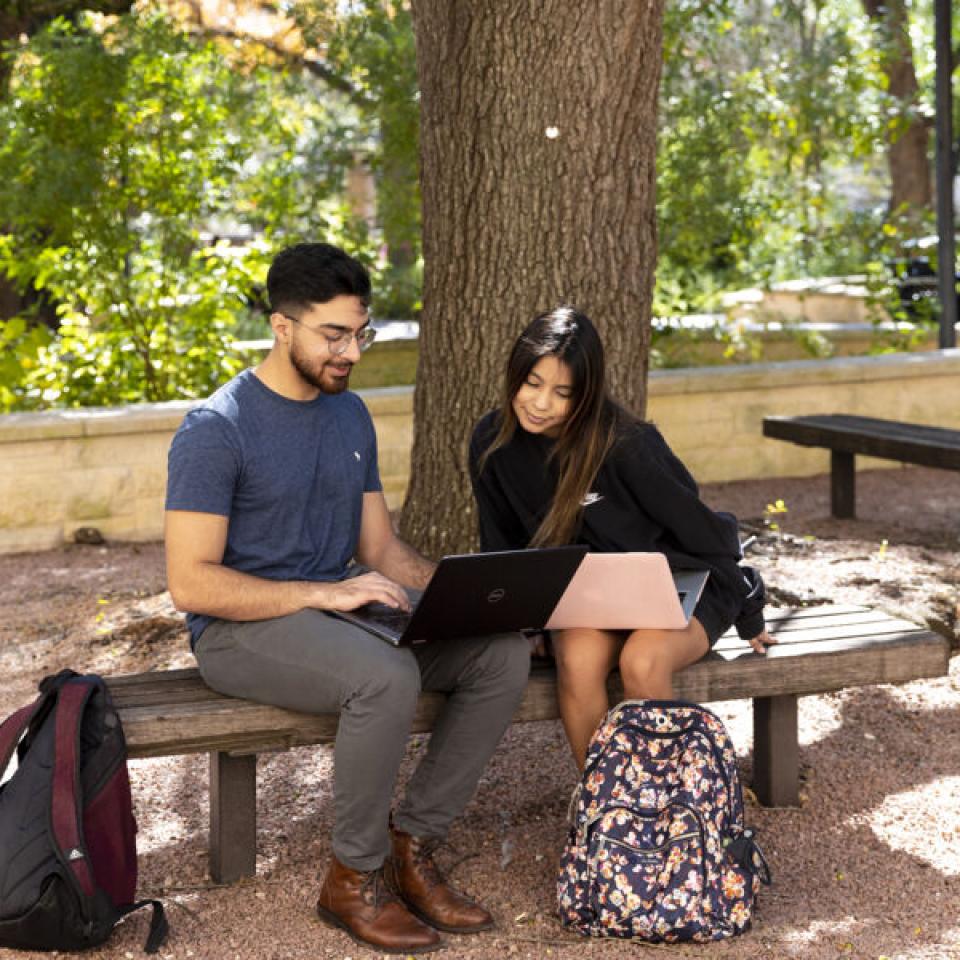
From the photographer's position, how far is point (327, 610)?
358 cm

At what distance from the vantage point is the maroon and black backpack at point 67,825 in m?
3.24

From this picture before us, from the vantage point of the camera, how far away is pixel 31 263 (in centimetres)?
845

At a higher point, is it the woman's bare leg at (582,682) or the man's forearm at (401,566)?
the man's forearm at (401,566)

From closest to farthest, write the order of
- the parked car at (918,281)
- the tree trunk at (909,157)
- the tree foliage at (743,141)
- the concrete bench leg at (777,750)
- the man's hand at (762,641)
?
the man's hand at (762,641) < the concrete bench leg at (777,750) < the tree foliage at (743,141) < the parked car at (918,281) < the tree trunk at (909,157)

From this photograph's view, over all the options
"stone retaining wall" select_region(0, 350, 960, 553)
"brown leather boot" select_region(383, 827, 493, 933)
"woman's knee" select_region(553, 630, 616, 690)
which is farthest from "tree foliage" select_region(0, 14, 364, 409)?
"brown leather boot" select_region(383, 827, 493, 933)

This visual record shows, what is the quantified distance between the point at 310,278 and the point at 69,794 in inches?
49.2

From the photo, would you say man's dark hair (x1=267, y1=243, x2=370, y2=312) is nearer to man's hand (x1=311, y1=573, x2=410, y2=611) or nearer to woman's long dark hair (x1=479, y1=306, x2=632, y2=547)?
woman's long dark hair (x1=479, y1=306, x2=632, y2=547)

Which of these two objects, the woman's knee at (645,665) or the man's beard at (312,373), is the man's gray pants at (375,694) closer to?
Answer: the woman's knee at (645,665)

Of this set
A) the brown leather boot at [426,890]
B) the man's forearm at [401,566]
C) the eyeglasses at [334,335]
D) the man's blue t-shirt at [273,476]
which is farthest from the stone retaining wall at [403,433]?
the brown leather boot at [426,890]

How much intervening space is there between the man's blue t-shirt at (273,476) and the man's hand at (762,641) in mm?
1087

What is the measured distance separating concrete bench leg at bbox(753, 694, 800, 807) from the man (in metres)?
0.91

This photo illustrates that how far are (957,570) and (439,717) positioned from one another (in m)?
3.51

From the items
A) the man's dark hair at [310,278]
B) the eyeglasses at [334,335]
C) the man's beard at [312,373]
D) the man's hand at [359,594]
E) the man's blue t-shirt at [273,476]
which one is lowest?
the man's hand at [359,594]

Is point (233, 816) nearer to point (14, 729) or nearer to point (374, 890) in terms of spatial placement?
point (374, 890)
